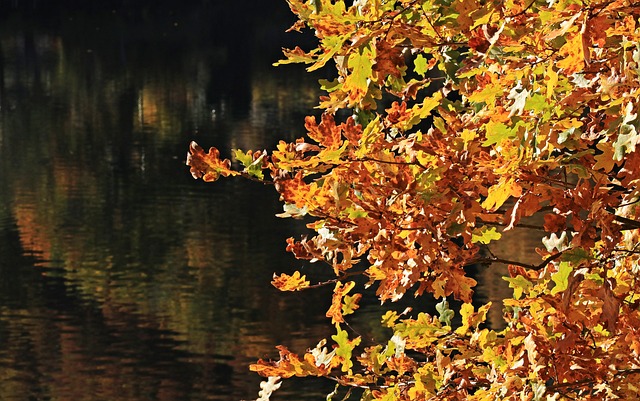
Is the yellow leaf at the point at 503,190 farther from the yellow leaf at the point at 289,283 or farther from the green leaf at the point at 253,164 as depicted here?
the yellow leaf at the point at 289,283

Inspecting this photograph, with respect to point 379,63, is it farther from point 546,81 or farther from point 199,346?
point 199,346

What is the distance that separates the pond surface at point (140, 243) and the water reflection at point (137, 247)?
0.04 meters

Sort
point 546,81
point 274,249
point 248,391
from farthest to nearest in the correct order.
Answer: point 274,249 → point 248,391 → point 546,81

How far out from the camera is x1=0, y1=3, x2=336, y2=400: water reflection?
59.2 ft

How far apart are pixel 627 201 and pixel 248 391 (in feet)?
45.5

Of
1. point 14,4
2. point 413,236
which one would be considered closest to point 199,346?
point 413,236

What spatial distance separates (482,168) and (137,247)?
20.7 metres

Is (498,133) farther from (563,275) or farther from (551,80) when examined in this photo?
(563,275)

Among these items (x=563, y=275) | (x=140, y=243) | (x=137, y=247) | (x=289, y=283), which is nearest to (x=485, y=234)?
(x=563, y=275)

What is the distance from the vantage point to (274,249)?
23.8 metres

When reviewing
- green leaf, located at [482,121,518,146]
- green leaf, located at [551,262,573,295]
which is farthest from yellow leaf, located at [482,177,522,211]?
green leaf, located at [551,262,573,295]

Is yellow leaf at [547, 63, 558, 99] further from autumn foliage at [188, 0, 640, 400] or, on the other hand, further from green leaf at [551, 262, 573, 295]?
green leaf at [551, 262, 573, 295]

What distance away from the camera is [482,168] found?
349 cm

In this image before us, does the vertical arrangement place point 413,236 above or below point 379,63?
below
